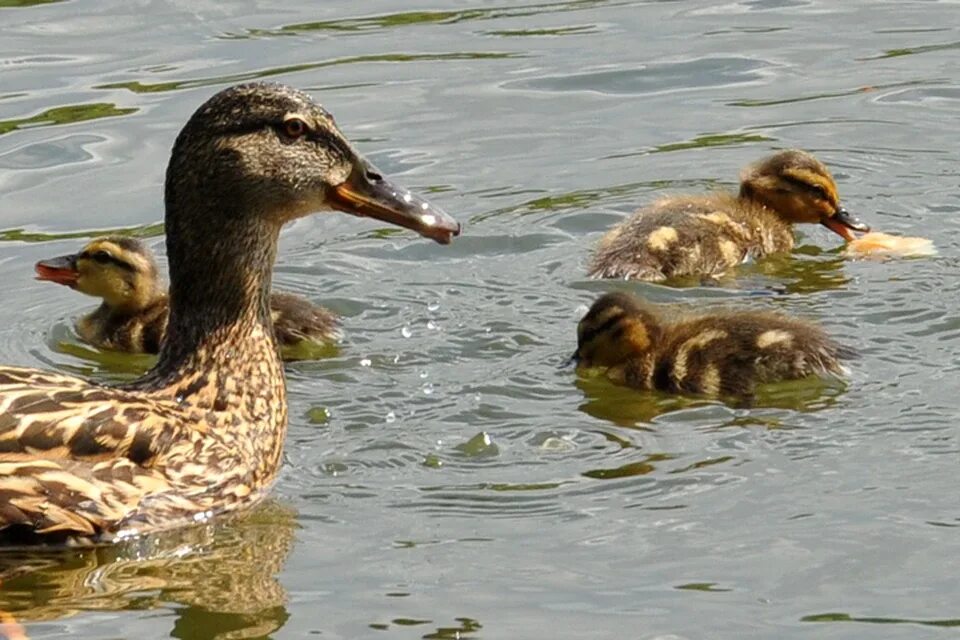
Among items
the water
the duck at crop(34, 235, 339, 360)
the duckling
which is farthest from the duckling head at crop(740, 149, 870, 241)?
the duck at crop(34, 235, 339, 360)

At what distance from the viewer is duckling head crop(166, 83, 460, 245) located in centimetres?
668

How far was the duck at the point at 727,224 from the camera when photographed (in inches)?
330

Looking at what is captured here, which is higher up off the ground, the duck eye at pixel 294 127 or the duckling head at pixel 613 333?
the duck eye at pixel 294 127

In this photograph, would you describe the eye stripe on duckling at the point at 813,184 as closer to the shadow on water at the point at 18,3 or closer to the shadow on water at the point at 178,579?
the shadow on water at the point at 178,579

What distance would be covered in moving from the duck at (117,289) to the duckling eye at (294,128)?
1638 millimetres

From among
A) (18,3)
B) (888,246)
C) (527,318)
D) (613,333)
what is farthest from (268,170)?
(18,3)

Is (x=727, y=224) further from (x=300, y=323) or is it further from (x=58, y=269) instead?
(x=58, y=269)

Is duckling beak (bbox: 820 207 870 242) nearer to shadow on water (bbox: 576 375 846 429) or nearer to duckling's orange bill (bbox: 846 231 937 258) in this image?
duckling's orange bill (bbox: 846 231 937 258)

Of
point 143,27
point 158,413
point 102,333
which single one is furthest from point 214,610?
point 143,27

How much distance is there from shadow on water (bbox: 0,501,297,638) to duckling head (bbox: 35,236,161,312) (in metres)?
2.05

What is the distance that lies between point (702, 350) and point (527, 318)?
807 millimetres

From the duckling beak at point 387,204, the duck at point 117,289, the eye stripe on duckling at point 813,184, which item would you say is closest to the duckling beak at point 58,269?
the duck at point 117,289

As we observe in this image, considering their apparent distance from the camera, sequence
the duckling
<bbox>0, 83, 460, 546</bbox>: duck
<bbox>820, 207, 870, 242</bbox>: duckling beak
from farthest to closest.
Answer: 1. <bbox>820, 207, 870, 242</bbox>: duckling beak
2. the duckling
3. <bbox>0, 83, 460, 546</bbox>: duck

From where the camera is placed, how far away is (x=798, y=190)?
29.0ft
